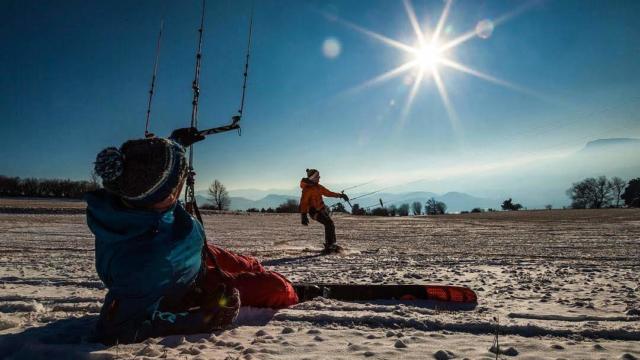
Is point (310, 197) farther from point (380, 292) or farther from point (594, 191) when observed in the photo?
point (594, 191)

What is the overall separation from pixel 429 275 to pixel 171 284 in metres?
4.48

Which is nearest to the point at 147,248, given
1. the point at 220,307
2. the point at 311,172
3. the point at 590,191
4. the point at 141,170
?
the point at 141,170

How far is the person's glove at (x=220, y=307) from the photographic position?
117 inches

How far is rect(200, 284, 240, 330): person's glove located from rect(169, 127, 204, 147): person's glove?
137 cm

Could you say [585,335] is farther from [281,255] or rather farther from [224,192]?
[224,192]

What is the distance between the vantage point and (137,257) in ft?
7.89

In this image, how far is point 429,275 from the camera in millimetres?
5992

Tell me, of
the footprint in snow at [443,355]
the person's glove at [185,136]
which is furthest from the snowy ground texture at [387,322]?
the person's glove at [185,136]

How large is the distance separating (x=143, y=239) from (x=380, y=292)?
279cm

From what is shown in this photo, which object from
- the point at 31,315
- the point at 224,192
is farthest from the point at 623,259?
the point at 224,192

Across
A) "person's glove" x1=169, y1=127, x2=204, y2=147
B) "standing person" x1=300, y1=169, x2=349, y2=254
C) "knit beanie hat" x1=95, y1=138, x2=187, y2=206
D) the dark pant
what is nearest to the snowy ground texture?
"knit beanie hat" x1=95, y1=138, x2=187, y2=206

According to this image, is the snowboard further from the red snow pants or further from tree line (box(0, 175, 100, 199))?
tree line (box(0, 175, 100, 199))

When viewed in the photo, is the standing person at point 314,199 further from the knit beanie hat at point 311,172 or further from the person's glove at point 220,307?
the person's glove at point 220,307

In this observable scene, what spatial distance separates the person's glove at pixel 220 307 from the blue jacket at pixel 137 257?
32cm
